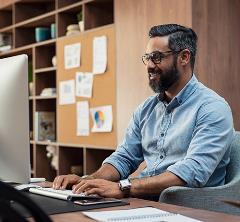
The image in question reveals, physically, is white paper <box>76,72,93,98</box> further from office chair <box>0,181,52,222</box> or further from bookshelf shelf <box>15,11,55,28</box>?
office chair <box>0,181,52,222</box>

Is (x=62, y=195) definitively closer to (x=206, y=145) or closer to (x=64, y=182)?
(x=64, y=182)

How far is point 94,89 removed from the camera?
3922mm

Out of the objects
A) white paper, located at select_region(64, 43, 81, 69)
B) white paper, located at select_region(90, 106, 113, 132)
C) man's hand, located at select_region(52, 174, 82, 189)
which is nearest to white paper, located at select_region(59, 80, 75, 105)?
white paper, located at select_region(64, 43, 81, 69)

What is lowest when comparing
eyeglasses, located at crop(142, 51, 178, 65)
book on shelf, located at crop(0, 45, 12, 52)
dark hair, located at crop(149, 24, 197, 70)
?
eyeglasses, located at crop(142, 51, 178, 65)

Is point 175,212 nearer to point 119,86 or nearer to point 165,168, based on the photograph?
point 165,168

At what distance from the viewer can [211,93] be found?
2.14 meters

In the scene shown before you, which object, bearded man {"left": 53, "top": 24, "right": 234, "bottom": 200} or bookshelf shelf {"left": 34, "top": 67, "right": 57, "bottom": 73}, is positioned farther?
bookshelf shelf {"left": 34, "top": 67, "right": 57, "bottom": 73}

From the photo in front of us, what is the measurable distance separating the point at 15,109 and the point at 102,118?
91.9 inches

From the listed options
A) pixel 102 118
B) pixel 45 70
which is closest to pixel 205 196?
pixel 102 118

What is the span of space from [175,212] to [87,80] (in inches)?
107

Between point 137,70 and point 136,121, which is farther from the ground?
point 137,70

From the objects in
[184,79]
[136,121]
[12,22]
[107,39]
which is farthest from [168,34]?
[12,22]

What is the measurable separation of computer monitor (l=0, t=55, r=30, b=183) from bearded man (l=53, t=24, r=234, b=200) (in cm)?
29

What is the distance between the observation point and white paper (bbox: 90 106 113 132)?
148 inches
